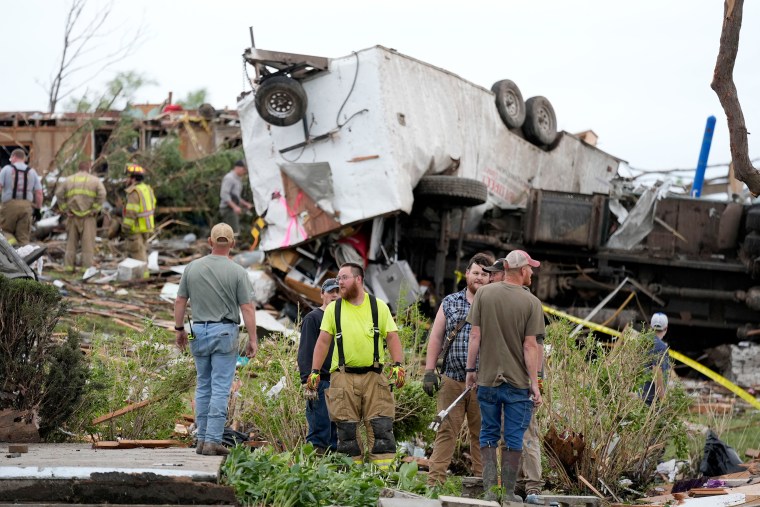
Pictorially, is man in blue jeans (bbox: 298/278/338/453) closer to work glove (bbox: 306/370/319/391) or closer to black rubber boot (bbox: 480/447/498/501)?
work glove (bbox: 306/370/319/391)

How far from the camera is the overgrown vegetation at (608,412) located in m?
8.43

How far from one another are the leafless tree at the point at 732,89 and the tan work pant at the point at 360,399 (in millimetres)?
2789

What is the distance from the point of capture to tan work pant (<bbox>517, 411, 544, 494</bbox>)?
304 inches

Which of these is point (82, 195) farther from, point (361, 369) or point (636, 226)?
point (361, 369)

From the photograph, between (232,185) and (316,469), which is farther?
(232,185)

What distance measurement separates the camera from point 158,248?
19.4m

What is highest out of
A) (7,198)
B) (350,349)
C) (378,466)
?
(7,198)

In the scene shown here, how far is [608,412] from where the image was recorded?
8.53 metres

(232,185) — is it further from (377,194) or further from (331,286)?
(331,286)

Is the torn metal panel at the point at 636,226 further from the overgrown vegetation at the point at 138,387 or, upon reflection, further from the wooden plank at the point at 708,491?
the overgrown vegetation at the point at 138,387

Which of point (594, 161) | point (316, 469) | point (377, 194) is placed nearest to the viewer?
point (316, 469)

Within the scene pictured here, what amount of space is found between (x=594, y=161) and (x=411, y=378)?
9535mm

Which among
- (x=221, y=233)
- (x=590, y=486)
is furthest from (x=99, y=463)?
(x=590, y=486)

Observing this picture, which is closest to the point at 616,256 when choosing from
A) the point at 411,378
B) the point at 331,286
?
the point at 411,378
